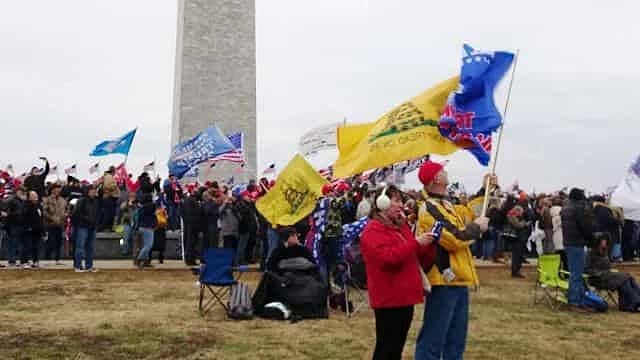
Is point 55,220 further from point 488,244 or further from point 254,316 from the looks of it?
point 488,244

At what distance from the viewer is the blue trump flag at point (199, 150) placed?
1909cm

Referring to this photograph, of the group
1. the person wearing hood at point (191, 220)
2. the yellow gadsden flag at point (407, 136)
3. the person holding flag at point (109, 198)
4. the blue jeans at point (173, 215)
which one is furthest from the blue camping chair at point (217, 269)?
the blue jeans at point (173, 215)

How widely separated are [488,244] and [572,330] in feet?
36.3

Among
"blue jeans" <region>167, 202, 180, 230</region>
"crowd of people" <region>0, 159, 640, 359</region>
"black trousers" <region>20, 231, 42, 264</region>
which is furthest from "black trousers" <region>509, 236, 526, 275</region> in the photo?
"black trousers" <region>20, 231, 42, 264</region>

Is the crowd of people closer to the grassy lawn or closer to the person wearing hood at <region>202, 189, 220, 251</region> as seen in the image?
the person wearing hood at <region>202, 189, 220, 251</region>

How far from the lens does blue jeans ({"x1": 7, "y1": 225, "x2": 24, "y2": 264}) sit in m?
15.7

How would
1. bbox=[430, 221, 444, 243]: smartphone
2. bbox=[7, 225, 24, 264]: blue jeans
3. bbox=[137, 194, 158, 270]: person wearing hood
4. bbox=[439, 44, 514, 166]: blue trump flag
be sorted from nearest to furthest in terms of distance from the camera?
bbox=[430, 221, 444, 243]: smartphone → bbox=[439, 44, 514, 166]: blue trump flag → bbox=[7, 225, 24, 264]: blue jeans → bbox=[137, 194, 158, 270]: person wearing hood

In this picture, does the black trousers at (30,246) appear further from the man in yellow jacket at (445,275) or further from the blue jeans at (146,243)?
the man in yellow jacket at (445,275)

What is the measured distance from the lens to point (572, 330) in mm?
9461

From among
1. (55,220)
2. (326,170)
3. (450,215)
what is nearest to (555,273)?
(450,215)

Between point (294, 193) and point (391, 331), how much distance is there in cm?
664

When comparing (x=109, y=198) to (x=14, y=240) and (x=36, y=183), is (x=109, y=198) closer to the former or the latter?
(x=36, y=183)

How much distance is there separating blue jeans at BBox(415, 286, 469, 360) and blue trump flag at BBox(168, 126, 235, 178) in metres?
14.0

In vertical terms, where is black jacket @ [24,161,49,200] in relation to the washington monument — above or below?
below
